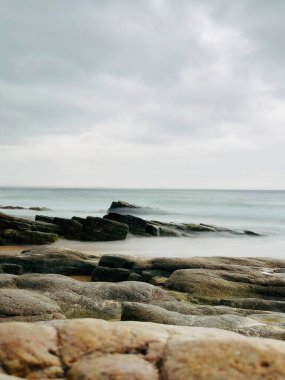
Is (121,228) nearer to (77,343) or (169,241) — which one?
(169,241)

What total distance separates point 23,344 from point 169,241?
23.5 metres

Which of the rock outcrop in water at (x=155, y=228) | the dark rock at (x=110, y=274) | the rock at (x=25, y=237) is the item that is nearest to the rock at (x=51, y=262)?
the dark rock at (x=110, y=274)

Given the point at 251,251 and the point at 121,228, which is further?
the point at 121,228

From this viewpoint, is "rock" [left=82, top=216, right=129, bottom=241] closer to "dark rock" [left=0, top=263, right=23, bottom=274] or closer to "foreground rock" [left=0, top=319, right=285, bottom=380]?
"dark rock" [left=0, top=263, right=23, bottom=274]

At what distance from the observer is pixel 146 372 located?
157 inches

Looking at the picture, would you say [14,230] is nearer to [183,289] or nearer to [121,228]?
[121,228]

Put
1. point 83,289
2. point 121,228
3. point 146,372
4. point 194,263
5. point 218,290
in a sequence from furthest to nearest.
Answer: point 121,228 < point 194,263 < point 218,290 < point 83,289 < point 146,372

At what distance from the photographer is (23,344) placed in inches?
174

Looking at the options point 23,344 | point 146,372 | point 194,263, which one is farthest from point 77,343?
point 194,263

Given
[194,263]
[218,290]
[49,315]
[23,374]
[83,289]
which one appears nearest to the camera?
[23,374]

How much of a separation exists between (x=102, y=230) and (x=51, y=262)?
12.4 metres

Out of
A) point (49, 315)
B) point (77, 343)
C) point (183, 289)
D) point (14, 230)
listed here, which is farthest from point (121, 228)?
point (77, 343)

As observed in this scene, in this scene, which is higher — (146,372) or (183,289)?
(146,372)

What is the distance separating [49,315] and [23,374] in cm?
386
